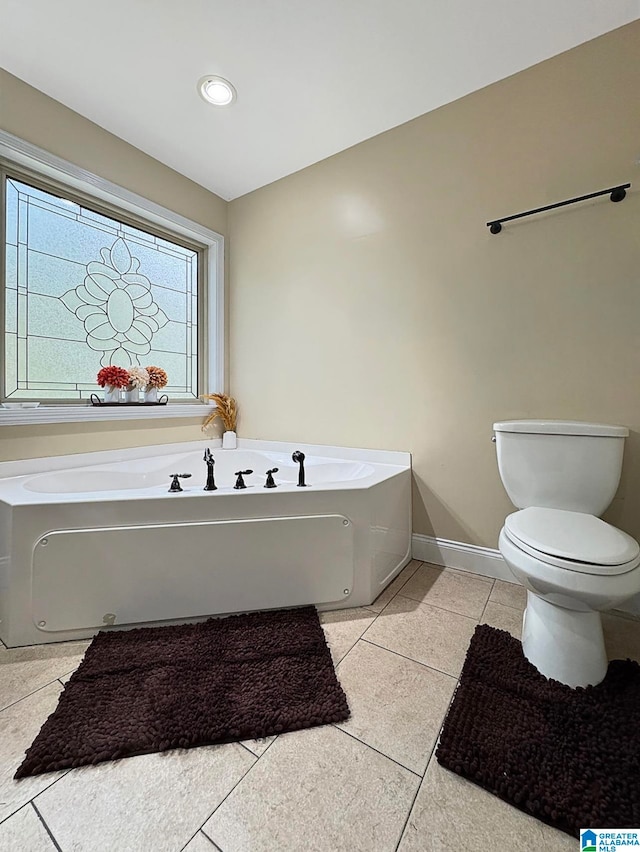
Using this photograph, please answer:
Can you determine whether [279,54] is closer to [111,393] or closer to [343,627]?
[111,393]

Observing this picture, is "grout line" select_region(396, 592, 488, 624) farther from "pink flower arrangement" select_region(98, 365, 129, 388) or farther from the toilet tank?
Result: "pink flower arrangement" select_region(98, 365, 129, 388)

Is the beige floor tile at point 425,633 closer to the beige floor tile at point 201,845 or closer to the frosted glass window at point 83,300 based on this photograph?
the beige floor tile at point 201,845

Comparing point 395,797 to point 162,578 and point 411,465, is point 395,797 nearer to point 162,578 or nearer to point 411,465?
point 162,578

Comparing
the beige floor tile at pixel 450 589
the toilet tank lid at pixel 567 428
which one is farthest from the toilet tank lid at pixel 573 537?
the beige floor tile at pixel 450 589

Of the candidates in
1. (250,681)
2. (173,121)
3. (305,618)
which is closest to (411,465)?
(305,618)

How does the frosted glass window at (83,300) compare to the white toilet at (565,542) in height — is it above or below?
above

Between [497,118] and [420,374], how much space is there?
1292mm

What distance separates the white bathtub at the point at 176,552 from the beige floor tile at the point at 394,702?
0.35 meters

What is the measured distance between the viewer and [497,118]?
70.2 inches

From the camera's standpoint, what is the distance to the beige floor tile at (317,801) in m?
0.76

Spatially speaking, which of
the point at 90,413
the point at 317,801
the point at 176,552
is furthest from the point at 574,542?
the point at 90,413

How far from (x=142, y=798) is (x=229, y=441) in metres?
2.09

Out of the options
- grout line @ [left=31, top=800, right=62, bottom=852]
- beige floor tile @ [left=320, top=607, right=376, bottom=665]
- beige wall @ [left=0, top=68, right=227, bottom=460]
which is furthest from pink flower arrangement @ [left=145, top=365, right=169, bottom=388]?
grout line @ [left=31, top=800, right=62, bottom=852]

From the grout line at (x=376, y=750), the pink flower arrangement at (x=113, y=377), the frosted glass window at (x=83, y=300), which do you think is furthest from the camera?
the pink flower arrangement at (x=113, y=377)
